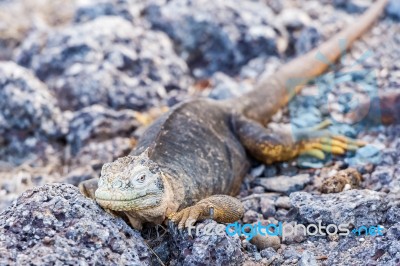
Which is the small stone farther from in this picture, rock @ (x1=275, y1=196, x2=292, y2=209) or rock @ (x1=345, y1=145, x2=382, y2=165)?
rock @ (x1=345, y1=145, x2=382, y2=165)

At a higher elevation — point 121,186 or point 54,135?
point 121,186

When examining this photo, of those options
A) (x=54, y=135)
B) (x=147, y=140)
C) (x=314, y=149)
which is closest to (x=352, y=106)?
(x=314, y=149)

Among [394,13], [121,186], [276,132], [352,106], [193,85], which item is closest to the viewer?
[121,186]

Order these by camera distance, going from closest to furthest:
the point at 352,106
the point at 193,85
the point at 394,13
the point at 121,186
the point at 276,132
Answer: the point at 121,186
the point at 276,132
the point at 352,106
the point at 193,85
the point at 394,13

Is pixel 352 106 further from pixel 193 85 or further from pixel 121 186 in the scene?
pixel 121 186

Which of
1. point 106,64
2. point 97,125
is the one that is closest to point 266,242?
point 97,125

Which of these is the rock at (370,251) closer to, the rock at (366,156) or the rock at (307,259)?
the rock at (307,259)

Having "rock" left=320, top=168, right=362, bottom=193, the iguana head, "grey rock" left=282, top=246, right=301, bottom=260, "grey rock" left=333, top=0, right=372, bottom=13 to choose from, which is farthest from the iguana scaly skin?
"grey rock" left=333, top=0, right=372, bottom=13
